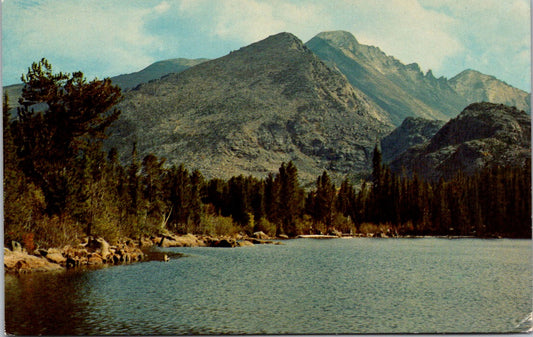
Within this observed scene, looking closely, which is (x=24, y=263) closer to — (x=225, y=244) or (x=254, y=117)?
(x=225, y=244)

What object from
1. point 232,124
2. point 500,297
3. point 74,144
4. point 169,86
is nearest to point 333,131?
point 232,124

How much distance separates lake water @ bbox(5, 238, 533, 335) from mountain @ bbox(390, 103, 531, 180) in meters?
69.7

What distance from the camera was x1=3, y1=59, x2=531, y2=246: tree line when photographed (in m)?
26.6

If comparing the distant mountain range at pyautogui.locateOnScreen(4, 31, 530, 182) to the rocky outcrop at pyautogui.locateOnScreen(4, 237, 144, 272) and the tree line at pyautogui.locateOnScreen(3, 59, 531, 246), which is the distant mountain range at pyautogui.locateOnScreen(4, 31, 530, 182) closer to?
the tree line at pyautogui.locateOnScreen(3, 59, 531, 246)

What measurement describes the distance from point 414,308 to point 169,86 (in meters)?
157

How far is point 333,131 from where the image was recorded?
163 metres

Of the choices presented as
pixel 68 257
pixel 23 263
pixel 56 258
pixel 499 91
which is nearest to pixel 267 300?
pixel 23 263

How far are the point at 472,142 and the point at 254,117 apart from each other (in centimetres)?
5439

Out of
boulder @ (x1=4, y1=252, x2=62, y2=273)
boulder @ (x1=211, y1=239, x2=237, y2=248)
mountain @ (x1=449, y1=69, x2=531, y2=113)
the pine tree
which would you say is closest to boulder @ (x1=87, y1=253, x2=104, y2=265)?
boulder @ (x1=4, y1=252, x2=62, y2=273)

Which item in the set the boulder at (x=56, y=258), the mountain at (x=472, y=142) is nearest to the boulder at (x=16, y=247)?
the boulder at (x=56, y=258)

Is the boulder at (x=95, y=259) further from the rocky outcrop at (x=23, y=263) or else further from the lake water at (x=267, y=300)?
the rocky outcrop at (x=23, y=263)

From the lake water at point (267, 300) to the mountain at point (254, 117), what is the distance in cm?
8462

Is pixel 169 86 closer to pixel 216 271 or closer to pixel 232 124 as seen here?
pixel 232 124

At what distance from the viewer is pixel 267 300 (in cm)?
1705
